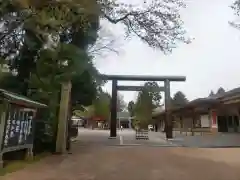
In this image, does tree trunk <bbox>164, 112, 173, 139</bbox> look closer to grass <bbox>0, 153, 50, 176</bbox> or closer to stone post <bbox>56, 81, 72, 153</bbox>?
stone post <bbox>56, 81, 72, 153</bbox>

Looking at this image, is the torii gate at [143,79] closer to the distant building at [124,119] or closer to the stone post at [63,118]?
the stone post at [63,118]

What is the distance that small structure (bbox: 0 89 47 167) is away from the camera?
8539mm

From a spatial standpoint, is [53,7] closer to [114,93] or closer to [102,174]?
[102,174]

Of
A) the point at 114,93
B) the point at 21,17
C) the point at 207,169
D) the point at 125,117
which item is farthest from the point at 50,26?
the point at 125,117

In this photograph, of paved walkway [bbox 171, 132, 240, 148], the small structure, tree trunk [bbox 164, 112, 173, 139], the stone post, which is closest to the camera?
the small structure

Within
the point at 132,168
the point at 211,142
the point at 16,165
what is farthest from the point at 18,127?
the point at 211,142

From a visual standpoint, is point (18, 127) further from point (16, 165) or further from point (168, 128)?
point (168, 128)

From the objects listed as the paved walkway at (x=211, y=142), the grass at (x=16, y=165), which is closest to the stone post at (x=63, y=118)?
the grass at (x=16, y=165)

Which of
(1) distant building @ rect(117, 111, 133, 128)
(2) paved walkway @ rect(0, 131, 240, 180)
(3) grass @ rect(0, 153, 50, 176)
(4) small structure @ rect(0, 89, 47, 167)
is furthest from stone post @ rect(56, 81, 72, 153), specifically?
(1) distant building @ rect(117, 111, 133, 128)

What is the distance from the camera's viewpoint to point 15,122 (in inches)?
374

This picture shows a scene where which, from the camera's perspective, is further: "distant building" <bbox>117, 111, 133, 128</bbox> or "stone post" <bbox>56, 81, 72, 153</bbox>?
"distant building" <bbox>117, 111, 133, 128</bbox>

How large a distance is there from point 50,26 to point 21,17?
843mm

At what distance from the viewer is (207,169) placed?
8.59 meters

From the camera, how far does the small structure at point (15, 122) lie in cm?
854
